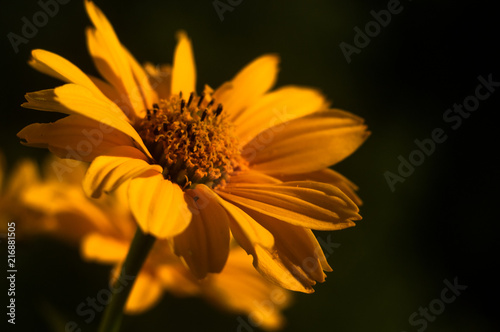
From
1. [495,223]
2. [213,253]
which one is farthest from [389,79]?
[213,253]

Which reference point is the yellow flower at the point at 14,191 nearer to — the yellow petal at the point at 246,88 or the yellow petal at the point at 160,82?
the yellow petal at the point at 160,82

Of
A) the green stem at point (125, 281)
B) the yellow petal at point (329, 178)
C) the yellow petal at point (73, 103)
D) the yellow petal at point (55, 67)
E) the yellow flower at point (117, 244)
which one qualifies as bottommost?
the yellow flower at point (117, 244)

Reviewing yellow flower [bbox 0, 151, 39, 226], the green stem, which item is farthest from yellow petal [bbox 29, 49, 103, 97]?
→ yellow flower [bbox 0, 151, 39, 226]

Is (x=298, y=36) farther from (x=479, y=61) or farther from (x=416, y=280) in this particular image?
(x=416, y=280)

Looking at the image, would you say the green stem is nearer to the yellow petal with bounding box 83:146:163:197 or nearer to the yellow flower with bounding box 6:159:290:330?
the yellow petal with bounding box 83:146:163:197

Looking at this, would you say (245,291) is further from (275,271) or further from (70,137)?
(70,137)

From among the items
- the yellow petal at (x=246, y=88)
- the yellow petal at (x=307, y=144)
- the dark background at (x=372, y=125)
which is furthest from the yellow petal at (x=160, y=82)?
the dark background at (x=372, y=125)
